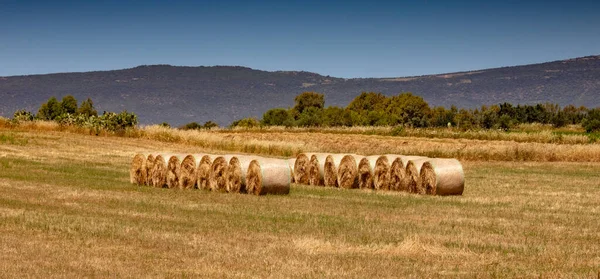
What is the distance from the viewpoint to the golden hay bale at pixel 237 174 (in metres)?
22.9

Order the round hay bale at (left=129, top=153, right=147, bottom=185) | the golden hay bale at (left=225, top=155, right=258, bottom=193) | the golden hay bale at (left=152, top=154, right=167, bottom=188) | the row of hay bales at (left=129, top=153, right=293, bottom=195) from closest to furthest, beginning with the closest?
the row of hay bales at (left=129, top=153, right=293, bottom=195), the golden hay bale at (left=225, top=155, right=258, bottom=193), the golden hay bale at (left=152, top=154, right=167, bottom=188), the round hay bale at (left=129, top=153, right=147, bottom=185)

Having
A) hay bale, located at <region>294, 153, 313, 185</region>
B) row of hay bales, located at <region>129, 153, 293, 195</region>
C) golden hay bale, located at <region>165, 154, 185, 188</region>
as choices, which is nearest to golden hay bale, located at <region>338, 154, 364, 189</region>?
hay bale, located at <region>294, 153, 313, 185</region>

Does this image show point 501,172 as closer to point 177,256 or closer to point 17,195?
point 17,195

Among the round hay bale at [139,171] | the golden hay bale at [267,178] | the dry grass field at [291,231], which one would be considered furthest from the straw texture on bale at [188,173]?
the golden hay bale at [267,178]

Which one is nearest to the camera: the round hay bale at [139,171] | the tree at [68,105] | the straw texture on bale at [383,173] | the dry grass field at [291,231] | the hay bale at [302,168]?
the dry grass field at [291,231]

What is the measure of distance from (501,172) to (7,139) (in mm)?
24133

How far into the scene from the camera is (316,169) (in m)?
27.3

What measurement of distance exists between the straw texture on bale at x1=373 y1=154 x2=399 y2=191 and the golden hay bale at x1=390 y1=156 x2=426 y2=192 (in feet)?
0.31

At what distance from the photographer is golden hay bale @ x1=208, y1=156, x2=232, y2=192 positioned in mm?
23519

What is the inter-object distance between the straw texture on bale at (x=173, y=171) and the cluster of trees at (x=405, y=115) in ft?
217

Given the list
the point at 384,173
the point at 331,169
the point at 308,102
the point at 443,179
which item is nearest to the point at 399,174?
the point at 384,173

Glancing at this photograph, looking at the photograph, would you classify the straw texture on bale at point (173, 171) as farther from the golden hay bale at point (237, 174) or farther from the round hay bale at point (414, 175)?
the round hay bale at point (414, 175)

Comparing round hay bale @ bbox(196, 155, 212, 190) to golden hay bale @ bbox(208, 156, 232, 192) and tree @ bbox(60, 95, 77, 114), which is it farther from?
tree @ bbox(60, 95, 77, 114)

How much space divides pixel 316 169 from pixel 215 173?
15.2ft
